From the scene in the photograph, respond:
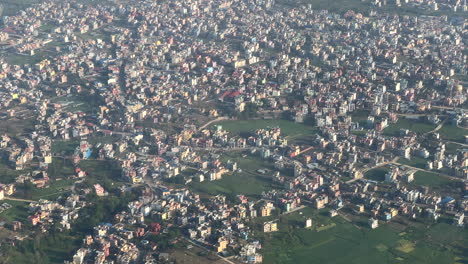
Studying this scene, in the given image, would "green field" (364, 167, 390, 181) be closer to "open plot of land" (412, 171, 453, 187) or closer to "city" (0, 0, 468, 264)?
"city" (0, 0, 468, 264)

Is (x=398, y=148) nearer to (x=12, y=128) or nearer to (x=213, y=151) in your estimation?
(x=213, y=151)

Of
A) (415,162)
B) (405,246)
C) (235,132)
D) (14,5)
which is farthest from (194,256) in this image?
(14,5)

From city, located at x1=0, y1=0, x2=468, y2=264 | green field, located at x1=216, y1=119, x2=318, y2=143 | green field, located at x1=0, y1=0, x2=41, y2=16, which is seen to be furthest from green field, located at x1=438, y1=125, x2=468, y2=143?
green field, located at x1=0, y1=0, x2=41, y2=16

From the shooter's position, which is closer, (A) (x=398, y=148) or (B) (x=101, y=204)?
(B) (x=101, y=204)

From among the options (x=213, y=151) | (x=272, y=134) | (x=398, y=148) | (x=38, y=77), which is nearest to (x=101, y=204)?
(x=213, y=151)

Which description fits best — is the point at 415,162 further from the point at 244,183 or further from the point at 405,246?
the point at 244,183

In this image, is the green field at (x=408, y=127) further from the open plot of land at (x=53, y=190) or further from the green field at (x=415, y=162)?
the open plot of land at (x=53, y=190)

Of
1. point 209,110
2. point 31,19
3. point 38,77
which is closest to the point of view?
point 209,110

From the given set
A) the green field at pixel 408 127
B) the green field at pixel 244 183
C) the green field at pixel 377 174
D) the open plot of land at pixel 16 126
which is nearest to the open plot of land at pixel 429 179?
the green field at pixel 377 174
